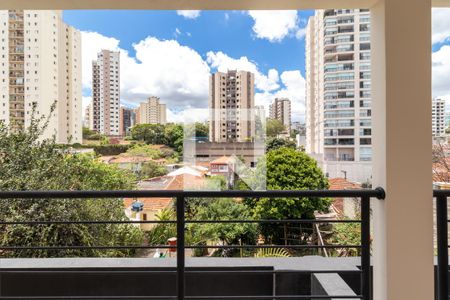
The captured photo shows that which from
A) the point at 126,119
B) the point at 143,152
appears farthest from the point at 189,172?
the point at 126,119

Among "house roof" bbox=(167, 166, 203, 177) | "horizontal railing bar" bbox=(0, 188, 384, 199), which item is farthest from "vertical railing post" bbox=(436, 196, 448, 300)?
"house roof" bbox=(167, 166, 203, 177)

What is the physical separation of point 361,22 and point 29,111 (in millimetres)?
5126

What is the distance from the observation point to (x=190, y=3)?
159cm

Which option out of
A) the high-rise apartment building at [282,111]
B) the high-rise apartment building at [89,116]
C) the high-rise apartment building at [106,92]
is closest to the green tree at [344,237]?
the high-rise apartment building at [282,111]

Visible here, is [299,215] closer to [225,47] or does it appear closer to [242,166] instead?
[242,166]

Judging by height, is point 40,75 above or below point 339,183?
above

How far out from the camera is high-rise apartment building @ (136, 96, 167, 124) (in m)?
5.09

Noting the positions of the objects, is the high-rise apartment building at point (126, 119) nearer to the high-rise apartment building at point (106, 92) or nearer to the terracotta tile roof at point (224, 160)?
the high-rise apartment building at point (106, 92)

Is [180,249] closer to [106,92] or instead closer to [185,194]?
[185,194]

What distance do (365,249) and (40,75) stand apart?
5.27 meters

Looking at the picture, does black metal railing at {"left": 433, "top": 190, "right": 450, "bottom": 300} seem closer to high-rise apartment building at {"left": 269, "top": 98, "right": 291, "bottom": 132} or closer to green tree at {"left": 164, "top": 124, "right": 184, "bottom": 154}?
high-rise apartment building at {"left": 269, "top": 98, "right": 291, "bottom": 132}

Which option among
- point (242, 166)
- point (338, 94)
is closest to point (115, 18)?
point (242, 166)

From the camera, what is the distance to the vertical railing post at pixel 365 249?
154 cm

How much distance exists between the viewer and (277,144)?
5152mm
